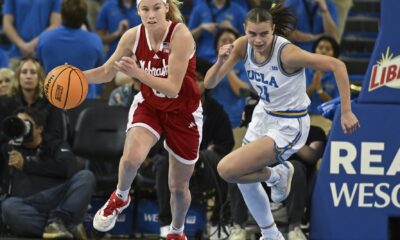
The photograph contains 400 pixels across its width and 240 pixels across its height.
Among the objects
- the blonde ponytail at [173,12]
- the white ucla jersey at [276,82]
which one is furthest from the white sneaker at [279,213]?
the blonde ponytail at [173,12]

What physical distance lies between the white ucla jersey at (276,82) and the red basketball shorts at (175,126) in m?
0.54

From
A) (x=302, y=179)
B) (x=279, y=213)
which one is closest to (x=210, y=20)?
(x=279, y=213)

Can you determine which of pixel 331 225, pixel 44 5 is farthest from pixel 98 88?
pixel 331 225

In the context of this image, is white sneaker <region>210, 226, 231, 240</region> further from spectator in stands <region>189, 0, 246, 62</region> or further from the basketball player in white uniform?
spectator in stands <region>189, 0, 246, 62</region>

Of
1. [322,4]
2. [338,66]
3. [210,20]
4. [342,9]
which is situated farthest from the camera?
[342,9]

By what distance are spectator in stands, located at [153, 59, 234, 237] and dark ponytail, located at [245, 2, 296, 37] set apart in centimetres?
144

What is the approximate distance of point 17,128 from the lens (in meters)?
8.88

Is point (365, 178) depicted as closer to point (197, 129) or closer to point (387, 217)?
point (387, 217)

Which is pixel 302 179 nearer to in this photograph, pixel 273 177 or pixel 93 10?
pixel 273 177

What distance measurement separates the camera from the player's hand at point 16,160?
8.91 m

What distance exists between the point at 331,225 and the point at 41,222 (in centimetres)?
251

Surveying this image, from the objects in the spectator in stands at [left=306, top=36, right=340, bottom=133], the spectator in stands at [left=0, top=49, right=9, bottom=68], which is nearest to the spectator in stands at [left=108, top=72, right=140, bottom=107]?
the spectator in stands at [left=0, top=49, right=9, bottom=68]

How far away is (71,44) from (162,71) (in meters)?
3.12

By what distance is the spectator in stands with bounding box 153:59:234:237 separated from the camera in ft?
29.1
